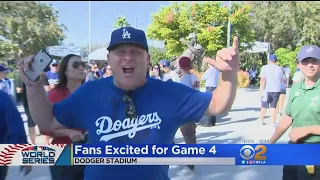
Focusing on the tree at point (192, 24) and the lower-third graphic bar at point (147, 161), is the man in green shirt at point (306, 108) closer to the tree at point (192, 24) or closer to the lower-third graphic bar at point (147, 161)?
the lower-third graphic bar at point (147, 161)

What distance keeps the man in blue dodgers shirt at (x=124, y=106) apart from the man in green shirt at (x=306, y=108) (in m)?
1.28

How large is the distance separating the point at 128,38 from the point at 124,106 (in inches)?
13.4

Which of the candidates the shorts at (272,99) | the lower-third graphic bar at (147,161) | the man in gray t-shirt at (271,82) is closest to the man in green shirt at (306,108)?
the lower-third graphic bar at (147,161)

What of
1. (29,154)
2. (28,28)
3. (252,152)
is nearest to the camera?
(252,152)

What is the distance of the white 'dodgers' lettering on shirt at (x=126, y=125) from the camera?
1.93 meters

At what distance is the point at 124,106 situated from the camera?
194 centimetres

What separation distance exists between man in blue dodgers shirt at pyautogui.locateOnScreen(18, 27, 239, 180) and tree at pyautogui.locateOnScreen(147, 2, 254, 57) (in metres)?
2.19

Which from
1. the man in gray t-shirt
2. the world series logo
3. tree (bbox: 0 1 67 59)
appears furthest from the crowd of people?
the man in gray t-shirt

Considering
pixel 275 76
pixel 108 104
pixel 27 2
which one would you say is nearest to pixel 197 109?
pixel 108 104

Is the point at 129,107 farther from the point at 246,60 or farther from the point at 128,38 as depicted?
the point at 246,60

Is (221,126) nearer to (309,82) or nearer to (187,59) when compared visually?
(187,59)

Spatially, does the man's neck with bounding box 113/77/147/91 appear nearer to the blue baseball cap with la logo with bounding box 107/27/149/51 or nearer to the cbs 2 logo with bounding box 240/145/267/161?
the blue baseball cap with la logo with bounding box 107/27/149/51

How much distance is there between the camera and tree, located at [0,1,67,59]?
4793mm

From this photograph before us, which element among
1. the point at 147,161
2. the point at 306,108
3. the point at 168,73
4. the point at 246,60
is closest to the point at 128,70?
the point at 147,161
